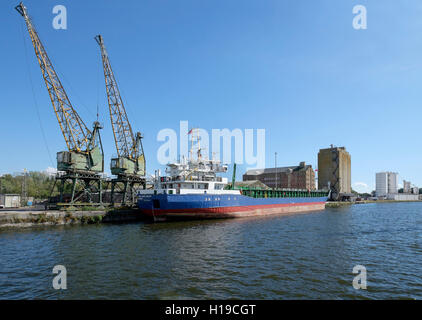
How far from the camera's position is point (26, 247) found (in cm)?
2200

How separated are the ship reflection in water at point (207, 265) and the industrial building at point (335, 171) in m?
124

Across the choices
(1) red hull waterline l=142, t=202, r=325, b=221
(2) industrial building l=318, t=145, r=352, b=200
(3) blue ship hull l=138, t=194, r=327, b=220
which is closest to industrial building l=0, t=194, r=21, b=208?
(3) blue ship hull l=138, t=194, r=327, b=220

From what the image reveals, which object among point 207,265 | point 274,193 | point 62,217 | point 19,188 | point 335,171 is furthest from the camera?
point 335,171

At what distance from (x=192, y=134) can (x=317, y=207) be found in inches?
2042

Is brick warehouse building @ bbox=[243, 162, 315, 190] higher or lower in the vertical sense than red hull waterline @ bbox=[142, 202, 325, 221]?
higher

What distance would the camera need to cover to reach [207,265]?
1712cm

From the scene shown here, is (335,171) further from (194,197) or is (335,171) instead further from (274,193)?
(194,197)

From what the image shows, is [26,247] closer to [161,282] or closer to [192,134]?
[161,282]

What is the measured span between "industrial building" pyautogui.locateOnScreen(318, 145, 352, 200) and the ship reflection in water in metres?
124

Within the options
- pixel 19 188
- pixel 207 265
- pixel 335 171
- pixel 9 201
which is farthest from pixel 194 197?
pixel 335 171

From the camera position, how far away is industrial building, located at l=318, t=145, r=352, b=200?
14116 cm

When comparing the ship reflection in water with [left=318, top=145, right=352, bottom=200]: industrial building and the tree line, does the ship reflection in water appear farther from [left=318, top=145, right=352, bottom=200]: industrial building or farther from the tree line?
[left=318, top=145, right=352, bottom=200]: industrial building

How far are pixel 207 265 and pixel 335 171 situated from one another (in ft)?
473

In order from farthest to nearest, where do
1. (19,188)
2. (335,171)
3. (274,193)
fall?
(335,171), (19,188), (274,193)
